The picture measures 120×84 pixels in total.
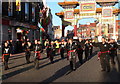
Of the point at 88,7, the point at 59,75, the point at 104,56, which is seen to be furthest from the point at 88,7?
the point at 59,75

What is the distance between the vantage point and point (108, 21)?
34.2 m

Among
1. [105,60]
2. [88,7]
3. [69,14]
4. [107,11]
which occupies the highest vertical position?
[88,7]

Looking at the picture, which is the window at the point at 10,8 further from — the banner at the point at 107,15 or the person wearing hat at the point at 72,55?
the banner at the point at 107,15

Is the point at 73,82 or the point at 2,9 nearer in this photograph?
the point at 73,82

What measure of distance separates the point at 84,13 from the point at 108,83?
2812cm

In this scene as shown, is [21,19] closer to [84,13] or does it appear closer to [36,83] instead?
[84,13]

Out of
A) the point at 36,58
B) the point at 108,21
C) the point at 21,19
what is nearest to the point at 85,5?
the point at 108,21

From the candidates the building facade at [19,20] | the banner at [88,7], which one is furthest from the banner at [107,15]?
the building facade at [19,20]

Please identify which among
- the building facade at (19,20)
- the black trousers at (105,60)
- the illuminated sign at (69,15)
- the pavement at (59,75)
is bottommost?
the pavement at (59,75)

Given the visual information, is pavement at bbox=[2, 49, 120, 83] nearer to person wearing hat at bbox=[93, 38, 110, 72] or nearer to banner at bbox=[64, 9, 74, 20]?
person wearing hat at bbox=[93, 38, 110, 72]

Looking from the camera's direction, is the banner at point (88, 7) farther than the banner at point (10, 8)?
Yes

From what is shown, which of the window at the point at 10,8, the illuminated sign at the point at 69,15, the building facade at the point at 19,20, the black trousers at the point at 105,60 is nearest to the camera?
the black trousers at the point at 105,60

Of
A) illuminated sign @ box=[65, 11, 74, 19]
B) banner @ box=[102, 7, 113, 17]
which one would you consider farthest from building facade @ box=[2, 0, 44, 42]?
banner @ box=[102, 7, 113, 17]

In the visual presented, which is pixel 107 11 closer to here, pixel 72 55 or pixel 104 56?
pixel 104 56
